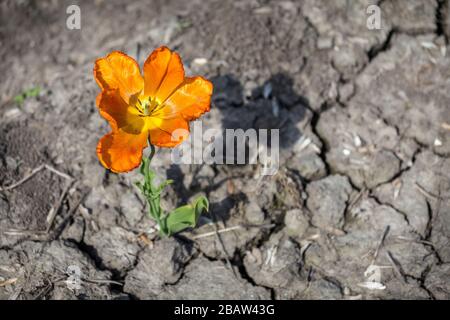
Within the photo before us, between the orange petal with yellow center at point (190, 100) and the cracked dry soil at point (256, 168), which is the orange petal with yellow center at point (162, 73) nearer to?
the orange petal with yellow center at point (190, 100)

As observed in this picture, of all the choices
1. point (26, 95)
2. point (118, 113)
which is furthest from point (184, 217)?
point (26, 95)

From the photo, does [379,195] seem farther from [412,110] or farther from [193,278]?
[193,278]

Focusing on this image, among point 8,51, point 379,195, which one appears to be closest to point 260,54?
point 379,195

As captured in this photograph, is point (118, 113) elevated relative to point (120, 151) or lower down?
elevated

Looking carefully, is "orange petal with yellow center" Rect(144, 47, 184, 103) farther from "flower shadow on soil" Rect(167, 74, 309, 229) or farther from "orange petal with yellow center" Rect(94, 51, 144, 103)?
"flower shadow on soil" Rect(167, 74, 309, 229)

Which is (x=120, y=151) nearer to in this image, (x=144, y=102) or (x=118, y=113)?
(x=118, y=113)
